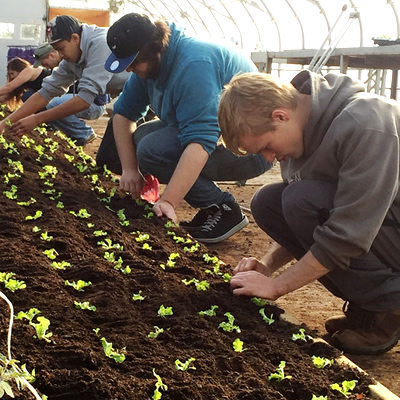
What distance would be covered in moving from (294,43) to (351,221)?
17286 millimetres

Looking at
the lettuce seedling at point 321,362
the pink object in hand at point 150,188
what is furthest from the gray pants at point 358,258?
the pink object in hand at point 150,188

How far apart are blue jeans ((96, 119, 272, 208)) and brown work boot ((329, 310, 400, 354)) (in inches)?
73.3

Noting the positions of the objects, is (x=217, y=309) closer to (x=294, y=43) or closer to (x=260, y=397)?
(x=260, y=397)

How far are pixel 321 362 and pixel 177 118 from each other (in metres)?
2.17

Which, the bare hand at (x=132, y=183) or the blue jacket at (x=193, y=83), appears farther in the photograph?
the bare hand at (x=132, y=183)

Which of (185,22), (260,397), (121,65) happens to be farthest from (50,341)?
(185,22)

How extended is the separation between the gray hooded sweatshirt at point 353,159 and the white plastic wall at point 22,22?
76.2 feet

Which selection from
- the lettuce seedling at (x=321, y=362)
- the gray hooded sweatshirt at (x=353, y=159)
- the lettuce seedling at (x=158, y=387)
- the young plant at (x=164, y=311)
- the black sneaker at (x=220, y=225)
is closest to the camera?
the lettuce seedling at (x=158, y=387)

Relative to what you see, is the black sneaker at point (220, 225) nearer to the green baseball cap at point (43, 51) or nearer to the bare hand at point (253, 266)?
the bare hand at point (253, 266)

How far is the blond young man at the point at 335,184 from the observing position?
2.40 meters

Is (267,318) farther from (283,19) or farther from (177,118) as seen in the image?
(283,19)

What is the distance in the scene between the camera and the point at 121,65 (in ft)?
12.4

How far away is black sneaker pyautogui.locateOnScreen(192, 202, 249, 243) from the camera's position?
14.6 feet

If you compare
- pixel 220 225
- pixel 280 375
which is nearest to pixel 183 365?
pixel 280 375
